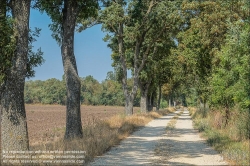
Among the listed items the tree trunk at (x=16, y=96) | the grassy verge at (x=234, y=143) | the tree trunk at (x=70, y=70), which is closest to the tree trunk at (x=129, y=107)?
the grassy verge at (x=234, y=143)

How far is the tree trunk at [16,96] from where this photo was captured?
9.96 meters

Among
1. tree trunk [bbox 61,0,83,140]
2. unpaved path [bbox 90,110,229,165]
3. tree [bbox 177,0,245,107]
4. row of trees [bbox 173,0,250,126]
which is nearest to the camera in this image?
unpaved path [bbox 90,110,229,165]

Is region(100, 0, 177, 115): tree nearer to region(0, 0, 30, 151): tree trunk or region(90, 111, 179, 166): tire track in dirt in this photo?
region(90, 111, 179, 166): tire track in dirt

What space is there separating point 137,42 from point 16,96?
23176mm

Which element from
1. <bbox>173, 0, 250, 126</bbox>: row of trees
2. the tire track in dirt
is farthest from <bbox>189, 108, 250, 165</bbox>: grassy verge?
the tire track in dirt

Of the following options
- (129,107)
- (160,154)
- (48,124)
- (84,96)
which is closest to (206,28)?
(129,107)

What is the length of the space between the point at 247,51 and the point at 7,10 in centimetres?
875

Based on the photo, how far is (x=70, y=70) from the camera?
47.3ft

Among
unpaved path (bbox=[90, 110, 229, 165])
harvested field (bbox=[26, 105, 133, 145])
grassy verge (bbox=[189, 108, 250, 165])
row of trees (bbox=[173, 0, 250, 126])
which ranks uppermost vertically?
row of trees (bbox=[173, 0, 250, 126])

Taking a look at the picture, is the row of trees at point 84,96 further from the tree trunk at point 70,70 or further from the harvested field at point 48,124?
the tree trunk at point 70,70

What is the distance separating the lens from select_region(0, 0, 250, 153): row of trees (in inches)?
396

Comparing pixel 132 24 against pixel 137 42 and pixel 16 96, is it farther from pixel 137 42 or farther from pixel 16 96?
pixel 16 96

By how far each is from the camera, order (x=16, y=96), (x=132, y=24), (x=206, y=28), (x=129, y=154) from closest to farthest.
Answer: (x=16, y=96), (x=129, y=154), (x=206, y=28), (x=132, y=24)

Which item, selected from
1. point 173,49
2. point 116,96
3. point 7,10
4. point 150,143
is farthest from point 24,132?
point 116,96
